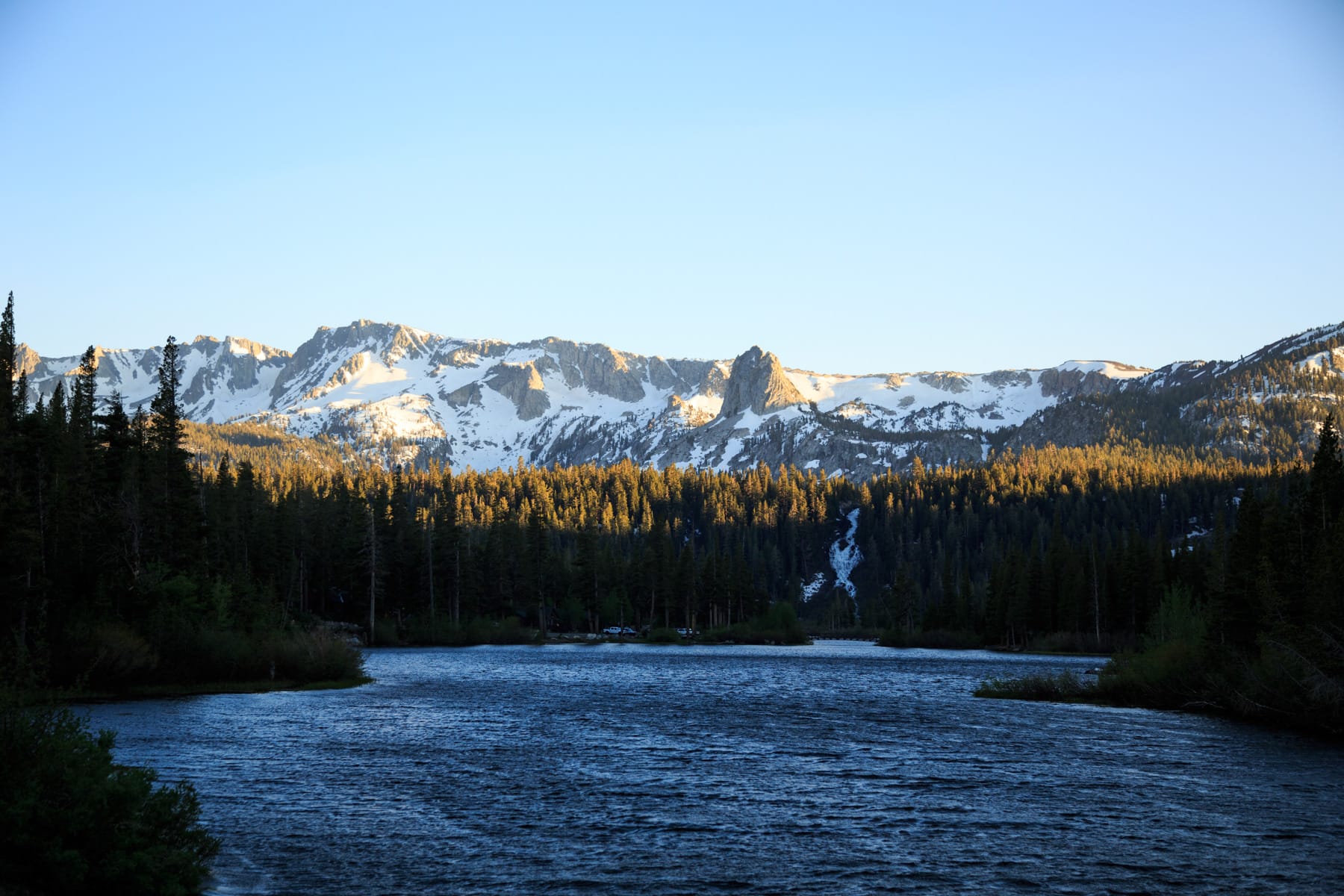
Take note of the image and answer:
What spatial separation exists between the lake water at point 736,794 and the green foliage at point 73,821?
3184mm

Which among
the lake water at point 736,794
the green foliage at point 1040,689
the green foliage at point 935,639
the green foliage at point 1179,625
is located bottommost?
the green foliage at point 935,639

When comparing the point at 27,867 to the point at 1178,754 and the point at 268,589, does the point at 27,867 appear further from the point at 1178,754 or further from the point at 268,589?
the point at 268,589

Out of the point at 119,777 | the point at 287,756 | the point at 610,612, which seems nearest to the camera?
the point at 119,777

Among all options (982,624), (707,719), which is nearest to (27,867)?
(707,719)

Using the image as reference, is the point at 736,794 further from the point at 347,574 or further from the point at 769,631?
the point at 769,631

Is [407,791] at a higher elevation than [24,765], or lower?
lower

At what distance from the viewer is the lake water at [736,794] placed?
27594mm

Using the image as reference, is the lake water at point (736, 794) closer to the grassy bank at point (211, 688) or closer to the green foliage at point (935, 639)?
the grassy bank at point (211, 688)

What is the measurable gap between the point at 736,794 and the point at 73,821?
74.2 feet

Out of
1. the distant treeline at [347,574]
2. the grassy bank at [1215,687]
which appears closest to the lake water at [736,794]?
the grassy bank at [1215,687]

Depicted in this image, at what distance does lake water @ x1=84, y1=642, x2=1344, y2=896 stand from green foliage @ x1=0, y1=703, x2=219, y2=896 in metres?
3.18

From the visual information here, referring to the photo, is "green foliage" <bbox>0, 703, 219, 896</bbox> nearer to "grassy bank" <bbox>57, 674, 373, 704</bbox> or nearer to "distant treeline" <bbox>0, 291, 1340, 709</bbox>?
"distant treeline" <bbox>0, 291, 1340, 709</bbox>

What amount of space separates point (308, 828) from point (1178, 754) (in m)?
36.5

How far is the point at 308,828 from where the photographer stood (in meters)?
31.6
